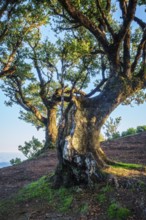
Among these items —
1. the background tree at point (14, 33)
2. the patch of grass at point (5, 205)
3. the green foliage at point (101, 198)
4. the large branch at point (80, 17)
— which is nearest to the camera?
the green foliage at point (101, 198)

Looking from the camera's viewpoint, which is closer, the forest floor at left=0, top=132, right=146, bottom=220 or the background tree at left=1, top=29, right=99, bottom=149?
the forest floor at left=0, top=132, right=146, bottom=220

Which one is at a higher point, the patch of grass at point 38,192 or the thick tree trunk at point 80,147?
the thick tree trunk at point 80,147

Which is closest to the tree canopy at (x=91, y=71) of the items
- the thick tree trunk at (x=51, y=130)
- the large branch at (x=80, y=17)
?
the large branch at (x=80, y=17)

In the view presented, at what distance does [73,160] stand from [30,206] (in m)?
2.69

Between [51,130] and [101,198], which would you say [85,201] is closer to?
[101,198]

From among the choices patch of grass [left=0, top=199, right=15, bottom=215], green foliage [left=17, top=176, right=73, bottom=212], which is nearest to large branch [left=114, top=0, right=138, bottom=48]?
green foliage [left=17, top=176, right=73, bottom=212]

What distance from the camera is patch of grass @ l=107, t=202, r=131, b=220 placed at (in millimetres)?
9135

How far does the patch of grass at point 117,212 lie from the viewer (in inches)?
360

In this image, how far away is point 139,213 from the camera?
9.11m

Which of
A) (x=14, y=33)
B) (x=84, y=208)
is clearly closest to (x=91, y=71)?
(x=14, y=33)

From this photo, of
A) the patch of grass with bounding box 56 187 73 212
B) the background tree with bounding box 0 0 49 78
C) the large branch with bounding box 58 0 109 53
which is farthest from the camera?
the background tree with bounding box 0 0 49 78

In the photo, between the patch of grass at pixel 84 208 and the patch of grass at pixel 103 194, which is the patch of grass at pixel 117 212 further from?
the patch of grass at pixel 84 208

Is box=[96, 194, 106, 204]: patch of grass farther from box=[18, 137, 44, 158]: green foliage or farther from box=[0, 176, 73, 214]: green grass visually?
box=[18, 137, 44, 158]: green foliage

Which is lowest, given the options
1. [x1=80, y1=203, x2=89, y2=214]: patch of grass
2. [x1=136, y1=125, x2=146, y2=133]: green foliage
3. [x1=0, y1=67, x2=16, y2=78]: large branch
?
[x1=80, y1=203, x2=89, y2=214]: patch of grass
